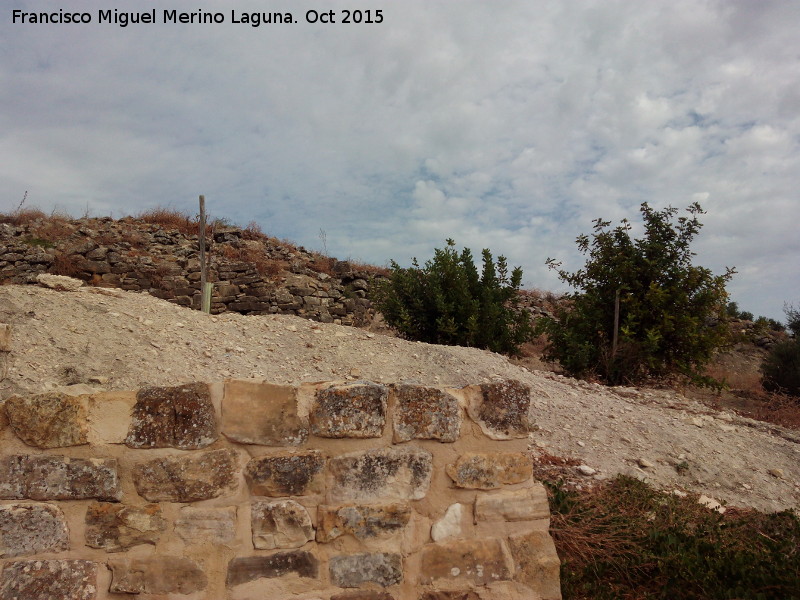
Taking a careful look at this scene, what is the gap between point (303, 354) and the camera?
8.01 m

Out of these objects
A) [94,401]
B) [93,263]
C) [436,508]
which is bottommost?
[436,508]

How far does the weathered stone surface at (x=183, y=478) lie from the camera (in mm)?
2027

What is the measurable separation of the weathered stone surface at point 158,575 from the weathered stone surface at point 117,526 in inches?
2.7

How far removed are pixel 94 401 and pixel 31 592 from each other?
666mm

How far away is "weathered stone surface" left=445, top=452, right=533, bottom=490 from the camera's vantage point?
7.27ft

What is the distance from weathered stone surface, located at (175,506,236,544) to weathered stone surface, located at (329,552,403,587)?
40 cm

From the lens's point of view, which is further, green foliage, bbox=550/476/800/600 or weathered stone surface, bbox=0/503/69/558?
green foliage, bbox=550/476/800/600

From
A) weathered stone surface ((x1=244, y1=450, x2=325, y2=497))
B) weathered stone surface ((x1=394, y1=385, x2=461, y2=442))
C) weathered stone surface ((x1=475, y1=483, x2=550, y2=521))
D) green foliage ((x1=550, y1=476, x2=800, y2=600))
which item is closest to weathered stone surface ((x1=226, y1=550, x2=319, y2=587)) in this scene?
weathered stone surface ((x1=244, y1=450, x2=325, y2=497))

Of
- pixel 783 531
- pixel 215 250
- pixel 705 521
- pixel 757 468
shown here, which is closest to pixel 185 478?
pixel 705 521

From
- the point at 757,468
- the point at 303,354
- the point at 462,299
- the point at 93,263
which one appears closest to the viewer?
the point at 757,468

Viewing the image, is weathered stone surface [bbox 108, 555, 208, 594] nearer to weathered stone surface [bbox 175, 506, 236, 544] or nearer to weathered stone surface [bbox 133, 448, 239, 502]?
weathered stone surface [bbox 175, 506, 236, 544]

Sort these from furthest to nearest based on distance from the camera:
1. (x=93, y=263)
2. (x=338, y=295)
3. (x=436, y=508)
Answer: (x=338, y=295) → (x=93, y=263) → (x=436, y=508)

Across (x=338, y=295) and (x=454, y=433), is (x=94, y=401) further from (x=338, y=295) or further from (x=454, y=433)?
(x=338, y=295)

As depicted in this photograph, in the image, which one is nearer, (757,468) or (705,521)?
(705,521)
